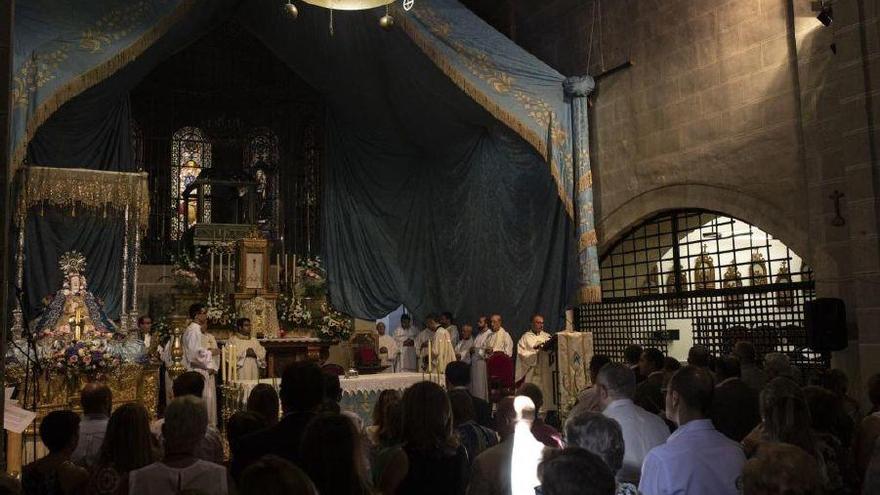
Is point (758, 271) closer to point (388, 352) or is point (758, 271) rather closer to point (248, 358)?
point (388, 352)

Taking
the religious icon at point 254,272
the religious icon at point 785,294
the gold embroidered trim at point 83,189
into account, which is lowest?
the religious icon at point 785,294

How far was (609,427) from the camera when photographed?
3.06 meters

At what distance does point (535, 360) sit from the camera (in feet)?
40.8

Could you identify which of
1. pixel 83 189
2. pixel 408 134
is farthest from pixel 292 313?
pixel 83 189

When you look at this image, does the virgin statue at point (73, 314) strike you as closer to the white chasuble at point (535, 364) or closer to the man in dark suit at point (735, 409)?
the white chasuble at point (535, 364)

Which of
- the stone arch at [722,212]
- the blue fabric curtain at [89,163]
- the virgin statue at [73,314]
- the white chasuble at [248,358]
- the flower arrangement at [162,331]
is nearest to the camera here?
the stone arch at [722,212]

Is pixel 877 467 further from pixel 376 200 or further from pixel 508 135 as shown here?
pixel 376 200

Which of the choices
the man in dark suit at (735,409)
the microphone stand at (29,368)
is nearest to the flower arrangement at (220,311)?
Result: the microphone stand at (29,368)

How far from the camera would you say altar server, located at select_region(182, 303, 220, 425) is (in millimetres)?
10609

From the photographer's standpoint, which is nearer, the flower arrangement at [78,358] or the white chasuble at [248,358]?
the flower arrangement at [78,358]

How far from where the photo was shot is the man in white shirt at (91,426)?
4.52m

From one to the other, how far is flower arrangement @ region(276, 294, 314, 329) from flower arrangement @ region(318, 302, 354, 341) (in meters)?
0.33

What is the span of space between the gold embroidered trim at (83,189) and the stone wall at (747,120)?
7.12m

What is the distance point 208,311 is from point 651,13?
8.50 meters
